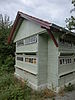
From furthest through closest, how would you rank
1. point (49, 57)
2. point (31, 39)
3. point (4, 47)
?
point (4, 47), point (31, 39), point (49, 57)

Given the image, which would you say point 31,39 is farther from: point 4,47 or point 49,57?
point 4,47

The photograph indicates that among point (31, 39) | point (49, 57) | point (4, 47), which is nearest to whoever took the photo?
point (49, 57)

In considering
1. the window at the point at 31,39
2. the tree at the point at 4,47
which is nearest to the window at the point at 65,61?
the window at the point at 31,39

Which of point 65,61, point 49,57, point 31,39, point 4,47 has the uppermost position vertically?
point 31,39

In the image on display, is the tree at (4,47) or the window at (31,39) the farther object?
the tree at (4,47)

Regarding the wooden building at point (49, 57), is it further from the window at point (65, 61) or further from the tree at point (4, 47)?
the tree at point (4, 47)

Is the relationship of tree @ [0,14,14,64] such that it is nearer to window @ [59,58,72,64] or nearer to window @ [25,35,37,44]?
window @ [25,35,37,44]

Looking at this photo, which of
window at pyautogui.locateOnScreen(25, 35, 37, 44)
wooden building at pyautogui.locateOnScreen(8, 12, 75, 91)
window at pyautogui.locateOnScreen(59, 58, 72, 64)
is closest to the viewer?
wooden building at pyautogui.locateOnScreen(8, 12, 75, 91)

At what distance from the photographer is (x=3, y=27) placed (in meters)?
19.3

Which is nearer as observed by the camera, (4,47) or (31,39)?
→ (31,39)

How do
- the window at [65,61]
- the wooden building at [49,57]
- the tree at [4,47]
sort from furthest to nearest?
the tree at [4,47], the window at [65,61], the wooden building at [49,57]

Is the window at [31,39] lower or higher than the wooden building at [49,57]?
higher

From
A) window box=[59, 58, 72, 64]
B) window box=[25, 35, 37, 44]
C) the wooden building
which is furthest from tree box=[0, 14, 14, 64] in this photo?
window box=[59, 58, 72, 64]

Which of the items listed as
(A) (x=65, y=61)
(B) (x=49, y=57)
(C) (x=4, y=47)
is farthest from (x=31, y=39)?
(C) (x=4, y=47)
